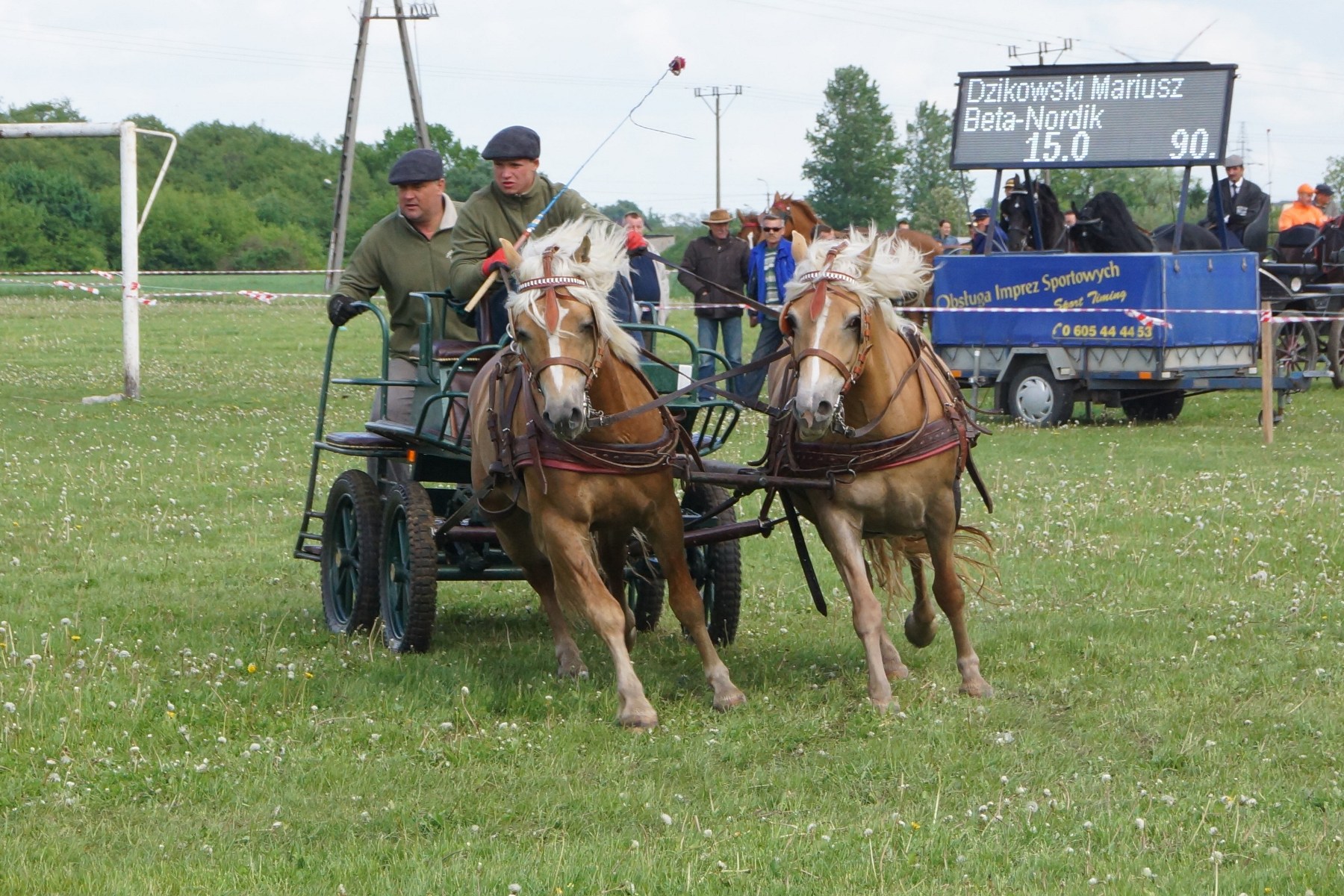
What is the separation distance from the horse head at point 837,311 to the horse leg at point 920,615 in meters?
1.16

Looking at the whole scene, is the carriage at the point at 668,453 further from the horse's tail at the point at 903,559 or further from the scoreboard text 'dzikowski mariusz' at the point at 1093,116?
the scoreboard text 'dzikowski mariusz' at the point at 1093,116

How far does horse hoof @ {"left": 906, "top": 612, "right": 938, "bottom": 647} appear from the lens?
7.14 meters

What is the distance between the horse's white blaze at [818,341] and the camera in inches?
232

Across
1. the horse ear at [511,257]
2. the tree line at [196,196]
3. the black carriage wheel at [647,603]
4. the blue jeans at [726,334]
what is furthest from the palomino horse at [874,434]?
the tree line at [196,196]

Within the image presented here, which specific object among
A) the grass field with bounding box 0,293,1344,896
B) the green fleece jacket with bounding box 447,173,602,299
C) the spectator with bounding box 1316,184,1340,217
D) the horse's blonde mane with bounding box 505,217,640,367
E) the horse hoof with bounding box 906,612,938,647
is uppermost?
the spectator with bounding box 1316,184,1340,217

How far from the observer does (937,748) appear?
567 cm

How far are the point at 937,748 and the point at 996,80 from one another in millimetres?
12156

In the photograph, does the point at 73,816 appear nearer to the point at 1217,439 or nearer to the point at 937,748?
the point at 937,748

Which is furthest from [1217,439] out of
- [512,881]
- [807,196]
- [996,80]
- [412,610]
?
[807,196]

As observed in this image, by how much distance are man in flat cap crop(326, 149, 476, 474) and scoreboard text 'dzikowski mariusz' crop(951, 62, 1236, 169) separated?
920 centimetres

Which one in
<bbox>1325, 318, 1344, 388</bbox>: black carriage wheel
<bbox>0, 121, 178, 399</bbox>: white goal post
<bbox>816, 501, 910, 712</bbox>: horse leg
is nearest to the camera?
<bbox>816, 501, 910, 712</bbox>: horse leg

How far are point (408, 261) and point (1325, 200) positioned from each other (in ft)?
58.5

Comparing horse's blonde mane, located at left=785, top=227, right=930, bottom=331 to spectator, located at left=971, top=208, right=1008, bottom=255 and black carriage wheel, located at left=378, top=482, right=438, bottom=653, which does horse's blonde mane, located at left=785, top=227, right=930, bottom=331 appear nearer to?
black carriage wheel, located at left=378, top=482, right=438, bottom=653

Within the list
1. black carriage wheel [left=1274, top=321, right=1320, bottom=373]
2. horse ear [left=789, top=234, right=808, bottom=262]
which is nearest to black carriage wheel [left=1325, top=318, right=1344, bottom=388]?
black carriage wheel [left=1274, top=321, right=1320, bottom=373]
